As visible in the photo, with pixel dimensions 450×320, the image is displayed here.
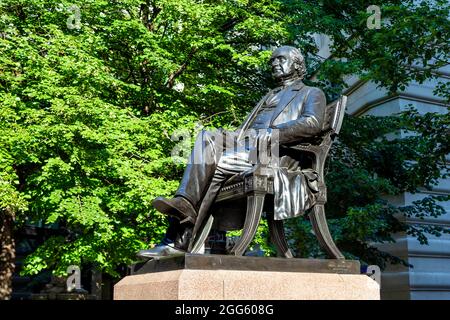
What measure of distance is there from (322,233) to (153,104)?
857 centimetres

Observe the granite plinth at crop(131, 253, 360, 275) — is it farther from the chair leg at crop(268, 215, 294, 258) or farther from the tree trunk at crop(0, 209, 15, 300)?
the tree trunk at crop(0, 209, 15, 300)

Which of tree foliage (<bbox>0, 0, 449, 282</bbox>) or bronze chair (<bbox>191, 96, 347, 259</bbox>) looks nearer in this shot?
bronze chair (<bbox>191, 96, 347, 259</bbox>)

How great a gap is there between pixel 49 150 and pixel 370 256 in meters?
7.05

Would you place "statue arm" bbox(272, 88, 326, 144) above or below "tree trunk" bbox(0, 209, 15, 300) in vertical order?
above

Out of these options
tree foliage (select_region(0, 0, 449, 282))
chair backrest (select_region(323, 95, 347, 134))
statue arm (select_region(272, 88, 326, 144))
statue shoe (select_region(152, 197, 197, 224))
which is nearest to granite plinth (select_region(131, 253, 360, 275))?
statue shoe (select_region(152, 197, 197, 224))

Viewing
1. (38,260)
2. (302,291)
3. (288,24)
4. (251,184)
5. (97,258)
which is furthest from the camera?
(288,24)

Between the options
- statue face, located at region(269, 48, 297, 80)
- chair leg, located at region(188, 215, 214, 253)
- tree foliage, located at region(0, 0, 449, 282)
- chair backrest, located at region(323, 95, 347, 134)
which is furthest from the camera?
tree foliage, located at region(0, 0, 449, 282)

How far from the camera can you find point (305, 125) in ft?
20.6

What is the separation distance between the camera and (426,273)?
47.6 feet

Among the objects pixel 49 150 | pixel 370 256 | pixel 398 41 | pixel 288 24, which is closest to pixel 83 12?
pixel 49 150

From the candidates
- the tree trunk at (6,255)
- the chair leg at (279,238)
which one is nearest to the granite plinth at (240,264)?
the chair leg at (279,238)

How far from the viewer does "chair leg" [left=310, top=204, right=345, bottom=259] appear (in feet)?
20.5

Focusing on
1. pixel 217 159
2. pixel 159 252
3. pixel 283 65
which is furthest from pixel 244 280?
pixel 283 65

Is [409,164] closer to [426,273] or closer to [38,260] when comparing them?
[426,273]
